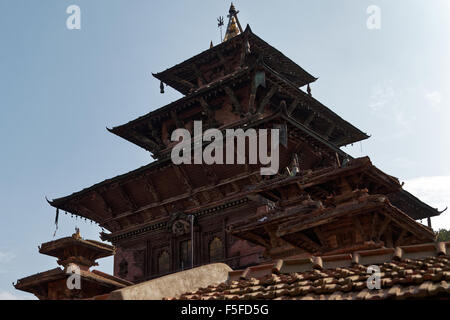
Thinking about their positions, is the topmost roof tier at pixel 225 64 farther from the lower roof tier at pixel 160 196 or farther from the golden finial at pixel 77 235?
the golden finial at pixel 77 235

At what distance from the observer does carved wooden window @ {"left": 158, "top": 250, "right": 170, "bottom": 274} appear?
2625cm

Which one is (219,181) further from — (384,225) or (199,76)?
(384,225)

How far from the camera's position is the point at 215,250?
24.6 metres

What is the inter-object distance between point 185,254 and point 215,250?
1.68 m

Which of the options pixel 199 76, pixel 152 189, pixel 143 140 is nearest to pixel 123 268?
pixel 152 189

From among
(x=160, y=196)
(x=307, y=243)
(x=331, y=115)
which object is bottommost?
(x=307, y=243)

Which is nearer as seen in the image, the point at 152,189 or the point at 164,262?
the point at 164,262

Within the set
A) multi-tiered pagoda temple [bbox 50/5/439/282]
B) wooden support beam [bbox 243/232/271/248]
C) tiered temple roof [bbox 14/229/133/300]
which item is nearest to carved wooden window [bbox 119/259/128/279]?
multi-tiered pagoda temple [bbox 50/5/439/282]

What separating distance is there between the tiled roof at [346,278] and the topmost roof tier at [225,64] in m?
22.5

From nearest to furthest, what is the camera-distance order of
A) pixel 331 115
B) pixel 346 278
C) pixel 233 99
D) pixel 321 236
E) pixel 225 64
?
pixel 346 278, pixel 321 236, pixel 233 99, pixel 331 115, pixel 225 64

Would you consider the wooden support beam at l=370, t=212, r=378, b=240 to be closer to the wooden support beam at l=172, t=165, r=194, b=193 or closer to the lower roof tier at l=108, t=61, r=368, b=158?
the lower roof tier at l=108, t=61, r=368, b=158

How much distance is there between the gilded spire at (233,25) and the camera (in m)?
35.2

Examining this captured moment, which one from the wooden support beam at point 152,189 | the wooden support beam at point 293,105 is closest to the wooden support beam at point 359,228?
the wooden support beam at point 152,189
